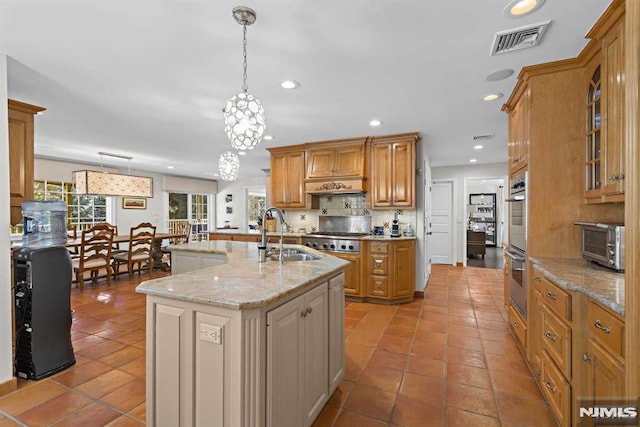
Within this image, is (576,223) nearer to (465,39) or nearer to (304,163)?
(465,39)

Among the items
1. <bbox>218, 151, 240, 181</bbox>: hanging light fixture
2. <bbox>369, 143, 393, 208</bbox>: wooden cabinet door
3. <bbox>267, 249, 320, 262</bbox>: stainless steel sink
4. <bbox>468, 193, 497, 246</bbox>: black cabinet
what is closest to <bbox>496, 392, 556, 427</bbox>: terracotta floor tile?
<bbox>267, 249, 320, 262</bbox>: stainless steel sink

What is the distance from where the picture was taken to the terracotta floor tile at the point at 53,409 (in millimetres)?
1804

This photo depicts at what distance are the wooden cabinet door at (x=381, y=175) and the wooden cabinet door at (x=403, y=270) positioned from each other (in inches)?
26.6

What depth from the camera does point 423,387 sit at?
2.16 meters

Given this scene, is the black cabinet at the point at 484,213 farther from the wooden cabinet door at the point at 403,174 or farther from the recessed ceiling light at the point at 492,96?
the recessed ceiling light at the point at 492,96

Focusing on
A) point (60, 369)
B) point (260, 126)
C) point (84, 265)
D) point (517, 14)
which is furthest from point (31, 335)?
point (517, 14)

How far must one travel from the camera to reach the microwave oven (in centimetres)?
171

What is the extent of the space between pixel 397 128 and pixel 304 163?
1645 mm

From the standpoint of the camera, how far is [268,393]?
52.2 inches

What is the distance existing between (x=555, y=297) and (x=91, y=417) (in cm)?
291

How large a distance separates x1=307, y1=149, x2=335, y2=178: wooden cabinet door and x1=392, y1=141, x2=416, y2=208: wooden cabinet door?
0.98m

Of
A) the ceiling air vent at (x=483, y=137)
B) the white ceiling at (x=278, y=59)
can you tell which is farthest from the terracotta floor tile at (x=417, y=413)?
the ceiling air vent at (x=483, y=137)

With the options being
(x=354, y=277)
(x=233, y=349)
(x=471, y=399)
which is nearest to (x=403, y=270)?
(x=354, y=277)

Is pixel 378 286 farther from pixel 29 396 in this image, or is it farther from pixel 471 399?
pixel 29 396
